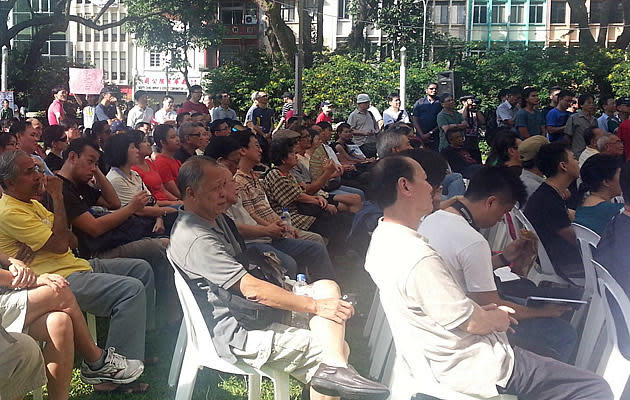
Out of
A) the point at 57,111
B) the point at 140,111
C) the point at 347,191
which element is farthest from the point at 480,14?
the point at 347,191

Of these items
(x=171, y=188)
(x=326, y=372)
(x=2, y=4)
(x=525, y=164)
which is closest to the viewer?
(x=326, y=372)

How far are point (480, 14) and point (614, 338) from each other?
156 feet

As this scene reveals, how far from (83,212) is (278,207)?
77.3 inches

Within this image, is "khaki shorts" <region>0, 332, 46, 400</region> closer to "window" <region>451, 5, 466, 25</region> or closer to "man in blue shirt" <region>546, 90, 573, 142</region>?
"man in blue shirt" <region>546, 90, 573, 142</region>

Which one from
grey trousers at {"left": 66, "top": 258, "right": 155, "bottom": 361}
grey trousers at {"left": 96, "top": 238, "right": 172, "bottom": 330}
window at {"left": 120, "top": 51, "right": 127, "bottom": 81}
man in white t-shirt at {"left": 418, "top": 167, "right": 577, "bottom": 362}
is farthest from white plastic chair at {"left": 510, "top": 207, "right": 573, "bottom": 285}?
window at {"left": 120, "top": 51, "right": 127, "bottom": 81}

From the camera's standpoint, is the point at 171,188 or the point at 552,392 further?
the point at 171,188

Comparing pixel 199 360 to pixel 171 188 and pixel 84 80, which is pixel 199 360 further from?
pixel 84 80

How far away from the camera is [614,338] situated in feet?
11.0

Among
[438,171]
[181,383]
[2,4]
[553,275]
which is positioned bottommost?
[181,383]

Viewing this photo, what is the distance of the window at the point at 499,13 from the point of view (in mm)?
48250

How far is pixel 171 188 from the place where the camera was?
21.6 feet

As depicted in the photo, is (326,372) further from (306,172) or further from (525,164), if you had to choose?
(306,172)

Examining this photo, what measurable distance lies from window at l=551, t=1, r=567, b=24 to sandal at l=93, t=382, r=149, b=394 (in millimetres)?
49622

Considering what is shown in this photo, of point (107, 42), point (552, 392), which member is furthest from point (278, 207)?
point (107, 42)
